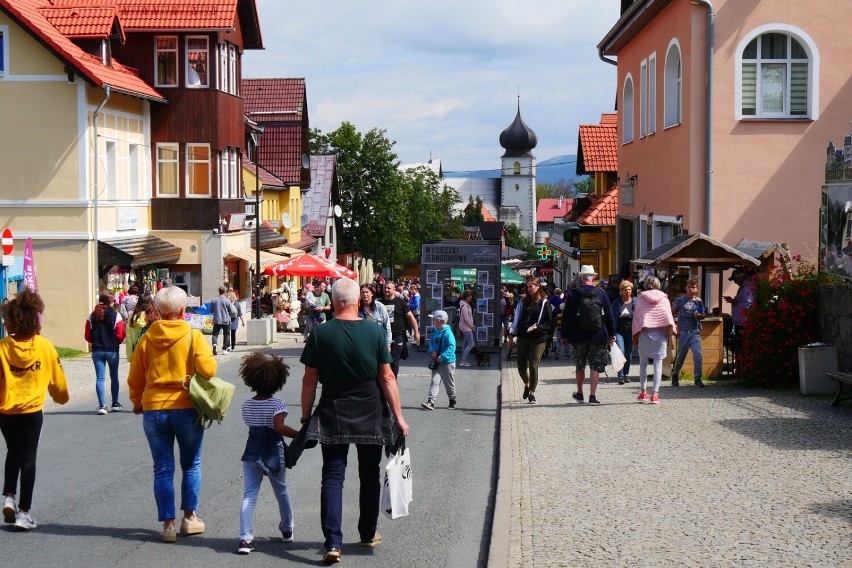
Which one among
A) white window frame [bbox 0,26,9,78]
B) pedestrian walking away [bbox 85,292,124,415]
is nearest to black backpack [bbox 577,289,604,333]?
pedestrian walking away [bbox 85,292,124,415]

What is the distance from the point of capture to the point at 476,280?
1172 inches

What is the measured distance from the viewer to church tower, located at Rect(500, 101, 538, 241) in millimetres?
172750

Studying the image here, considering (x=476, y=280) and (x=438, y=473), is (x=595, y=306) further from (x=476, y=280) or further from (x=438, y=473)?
(x=476, y=280)

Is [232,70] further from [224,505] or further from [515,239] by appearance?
[515,239]

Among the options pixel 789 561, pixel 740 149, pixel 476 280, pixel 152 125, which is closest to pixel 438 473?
pixel 789 561

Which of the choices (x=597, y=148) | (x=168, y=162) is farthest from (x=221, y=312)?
(x=597, y=148)

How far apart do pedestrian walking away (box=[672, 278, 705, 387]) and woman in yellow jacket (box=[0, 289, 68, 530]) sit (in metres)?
10.5

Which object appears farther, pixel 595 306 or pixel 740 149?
pixel 740 149

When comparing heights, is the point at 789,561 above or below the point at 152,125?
below

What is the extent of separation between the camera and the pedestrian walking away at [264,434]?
7887 millimetres

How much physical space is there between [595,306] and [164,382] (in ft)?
25.8

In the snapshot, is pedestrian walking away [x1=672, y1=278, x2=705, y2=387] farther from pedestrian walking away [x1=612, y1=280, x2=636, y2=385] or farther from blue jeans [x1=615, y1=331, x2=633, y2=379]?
blue jeans [x1=615, y1=331, x2=633, y2=379]

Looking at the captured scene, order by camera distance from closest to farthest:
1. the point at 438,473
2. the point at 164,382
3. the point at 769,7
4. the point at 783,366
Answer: the point at 164,382 < the point at 438,473 < the point at 783,366 < the point at 769,7

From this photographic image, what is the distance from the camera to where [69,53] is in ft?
92.7
